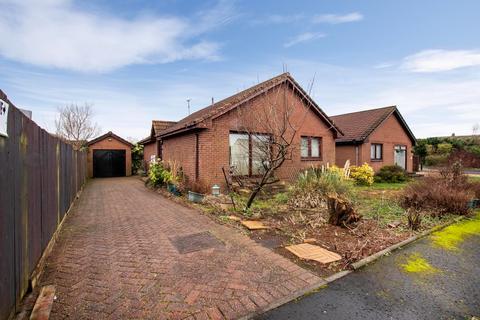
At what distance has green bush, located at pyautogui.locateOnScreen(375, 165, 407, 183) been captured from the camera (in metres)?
15.9

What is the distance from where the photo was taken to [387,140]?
18.8 m

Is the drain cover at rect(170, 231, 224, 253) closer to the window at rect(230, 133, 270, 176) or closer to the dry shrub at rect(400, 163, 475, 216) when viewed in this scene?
the window at rect(230, 133, 270, 176)

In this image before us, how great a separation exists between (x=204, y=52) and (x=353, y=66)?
25.9 feet

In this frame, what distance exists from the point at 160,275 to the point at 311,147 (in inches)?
450

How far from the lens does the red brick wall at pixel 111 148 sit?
66.2ft

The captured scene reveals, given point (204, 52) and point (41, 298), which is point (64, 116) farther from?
point (41, 298)

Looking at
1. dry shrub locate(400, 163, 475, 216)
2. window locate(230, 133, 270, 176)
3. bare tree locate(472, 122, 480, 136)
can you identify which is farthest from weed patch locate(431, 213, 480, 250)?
bare tree locate(472, 122, 480, 136)

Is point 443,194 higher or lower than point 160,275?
higher

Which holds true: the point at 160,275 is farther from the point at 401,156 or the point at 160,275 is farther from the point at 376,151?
the point at 401,156

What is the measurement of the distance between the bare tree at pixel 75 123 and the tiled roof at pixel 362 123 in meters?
23.8

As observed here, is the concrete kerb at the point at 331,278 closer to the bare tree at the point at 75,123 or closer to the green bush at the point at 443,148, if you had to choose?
the bare tree at the point at 75,123

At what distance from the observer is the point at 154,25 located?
9383 millimetres

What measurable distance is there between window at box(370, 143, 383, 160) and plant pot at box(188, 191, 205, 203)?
14.3 metres

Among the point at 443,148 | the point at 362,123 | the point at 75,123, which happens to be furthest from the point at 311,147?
the point at 443,148
